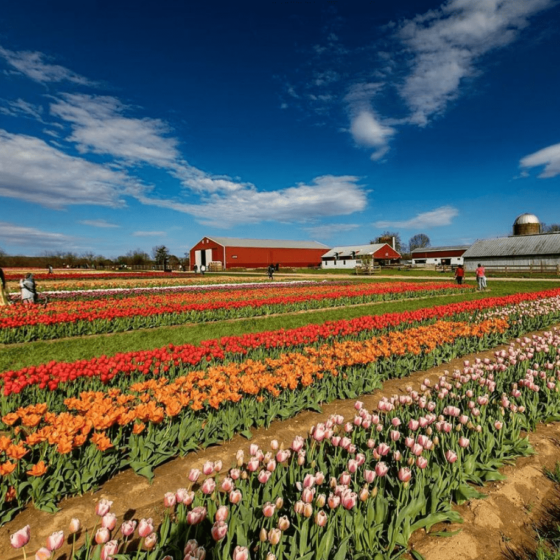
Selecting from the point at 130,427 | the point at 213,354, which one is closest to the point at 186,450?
the point at 130,427

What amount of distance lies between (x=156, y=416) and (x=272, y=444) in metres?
1.45

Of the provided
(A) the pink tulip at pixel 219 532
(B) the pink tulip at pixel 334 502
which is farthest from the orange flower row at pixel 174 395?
(B) the pink tulip at pixel 334 502

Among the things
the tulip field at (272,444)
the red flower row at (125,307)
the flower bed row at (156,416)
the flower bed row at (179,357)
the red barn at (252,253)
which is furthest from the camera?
the red barn at (252,253)

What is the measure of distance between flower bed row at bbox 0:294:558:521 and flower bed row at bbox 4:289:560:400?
391 mm

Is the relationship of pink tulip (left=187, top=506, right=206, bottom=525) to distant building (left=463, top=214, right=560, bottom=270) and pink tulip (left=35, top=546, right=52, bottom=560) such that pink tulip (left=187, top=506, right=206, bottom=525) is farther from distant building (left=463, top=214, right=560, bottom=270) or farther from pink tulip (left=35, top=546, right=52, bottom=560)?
distant building (left=463, top=214, right=560, bottom=270)

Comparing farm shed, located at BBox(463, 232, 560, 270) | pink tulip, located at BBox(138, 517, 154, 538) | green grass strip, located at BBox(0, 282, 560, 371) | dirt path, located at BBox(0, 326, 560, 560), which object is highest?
farm shed, located at BBox(463, 232, 560, 270)

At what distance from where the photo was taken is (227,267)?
67000 millimetres

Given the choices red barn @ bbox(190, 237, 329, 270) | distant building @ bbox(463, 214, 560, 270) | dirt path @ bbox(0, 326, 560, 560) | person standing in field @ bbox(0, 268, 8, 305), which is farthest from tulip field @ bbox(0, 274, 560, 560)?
red barn @ bbox(190, 237, 329, 270)

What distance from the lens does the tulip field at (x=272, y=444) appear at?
231cm

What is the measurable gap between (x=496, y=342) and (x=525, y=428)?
16.9 feet

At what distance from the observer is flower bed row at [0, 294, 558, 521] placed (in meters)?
3.13

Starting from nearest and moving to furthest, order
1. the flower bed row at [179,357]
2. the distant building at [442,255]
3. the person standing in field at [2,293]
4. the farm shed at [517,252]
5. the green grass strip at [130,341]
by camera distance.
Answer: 1. the flower bed row at [179,357]
2. the green grass strip at [130,341]
3. the person standing in field at [2,293]
4. the farm shed at [517,252]
5. the distant building at [442,255]

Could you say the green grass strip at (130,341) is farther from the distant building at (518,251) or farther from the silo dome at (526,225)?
the silo dome at (526,225)

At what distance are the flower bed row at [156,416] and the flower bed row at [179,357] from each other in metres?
0.39
